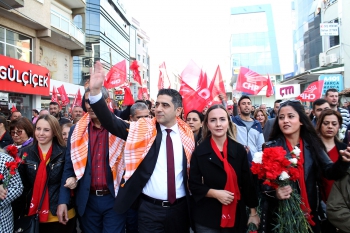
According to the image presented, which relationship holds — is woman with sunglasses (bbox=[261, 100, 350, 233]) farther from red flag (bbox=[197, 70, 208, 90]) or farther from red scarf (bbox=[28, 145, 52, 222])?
red flag (bbox=[197, 70, 208, 90])

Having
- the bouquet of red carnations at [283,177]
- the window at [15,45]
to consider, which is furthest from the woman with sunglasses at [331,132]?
Result: the window at [15,45]

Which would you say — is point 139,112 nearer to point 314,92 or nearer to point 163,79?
point 163,79

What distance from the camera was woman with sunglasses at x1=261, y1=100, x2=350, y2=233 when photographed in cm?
252

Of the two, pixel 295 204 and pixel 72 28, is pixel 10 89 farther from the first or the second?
pixel 295 204

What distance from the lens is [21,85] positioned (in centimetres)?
1425

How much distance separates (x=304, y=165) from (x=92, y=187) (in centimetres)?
226

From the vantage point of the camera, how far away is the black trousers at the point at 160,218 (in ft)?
9.09

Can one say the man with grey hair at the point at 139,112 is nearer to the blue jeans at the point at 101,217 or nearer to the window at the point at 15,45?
the blue jeans at the point at 101,217

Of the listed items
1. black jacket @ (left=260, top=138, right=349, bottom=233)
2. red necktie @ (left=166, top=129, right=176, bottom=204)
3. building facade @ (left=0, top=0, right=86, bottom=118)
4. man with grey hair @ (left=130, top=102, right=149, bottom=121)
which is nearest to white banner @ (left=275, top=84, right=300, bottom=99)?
man with grey hair @ (left=130, top=102, right=149, bottom=121)

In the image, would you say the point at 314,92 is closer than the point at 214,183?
No

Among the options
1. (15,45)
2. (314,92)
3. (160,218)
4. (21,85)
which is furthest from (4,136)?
(15,45)

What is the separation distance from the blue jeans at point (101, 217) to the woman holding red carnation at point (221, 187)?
3.06 feet

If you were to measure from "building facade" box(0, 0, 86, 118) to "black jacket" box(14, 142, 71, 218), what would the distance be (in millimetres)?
11413

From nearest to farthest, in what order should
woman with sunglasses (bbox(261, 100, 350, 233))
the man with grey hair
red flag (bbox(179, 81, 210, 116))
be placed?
1. woman with sunglasses (bbox(261, 100, 350, 233))
2. the man with grey hair
3. red flag (bbox(179, 81, 210, 116))
